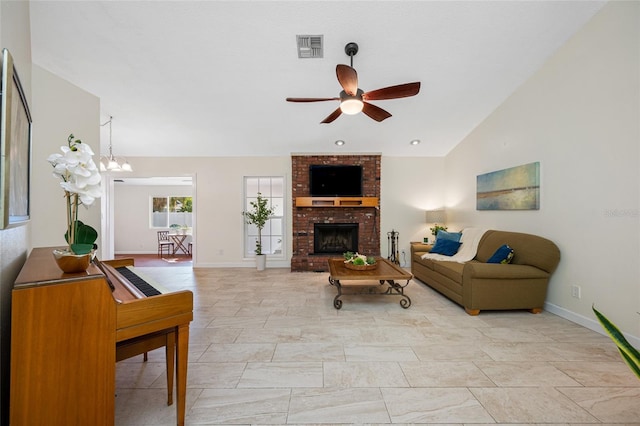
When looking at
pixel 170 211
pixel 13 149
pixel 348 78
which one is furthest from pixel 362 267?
pixel 170 211

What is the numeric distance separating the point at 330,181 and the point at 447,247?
255cm

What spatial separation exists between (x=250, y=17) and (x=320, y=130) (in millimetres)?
2345

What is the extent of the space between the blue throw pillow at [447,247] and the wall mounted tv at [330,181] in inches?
79.6

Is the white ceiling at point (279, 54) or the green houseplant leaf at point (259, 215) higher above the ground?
the white ceiling at point (279, 54)

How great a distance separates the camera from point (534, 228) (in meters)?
3.42

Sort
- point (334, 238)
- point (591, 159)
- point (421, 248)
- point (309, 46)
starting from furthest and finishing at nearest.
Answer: point (334, 238), point (421, 248), point (309, 46), point (591, 159)

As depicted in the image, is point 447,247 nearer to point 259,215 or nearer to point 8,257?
point 259,215

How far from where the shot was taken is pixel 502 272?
300 cm

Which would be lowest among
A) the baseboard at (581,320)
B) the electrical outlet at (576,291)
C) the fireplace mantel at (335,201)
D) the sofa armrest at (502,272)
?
the baseboard at (581,320)

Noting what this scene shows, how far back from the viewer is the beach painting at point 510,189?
3.40 m

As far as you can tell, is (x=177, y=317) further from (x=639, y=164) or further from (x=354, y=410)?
(x=639, y=164)

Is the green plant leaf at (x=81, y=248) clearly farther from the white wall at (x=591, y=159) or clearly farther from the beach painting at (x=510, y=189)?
the beach painting at (x=510, y=189)

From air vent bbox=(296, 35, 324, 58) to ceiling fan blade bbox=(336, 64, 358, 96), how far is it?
2.75ft

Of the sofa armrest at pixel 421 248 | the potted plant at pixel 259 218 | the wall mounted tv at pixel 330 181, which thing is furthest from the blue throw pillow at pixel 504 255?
the potted plant at pixel 259 218
